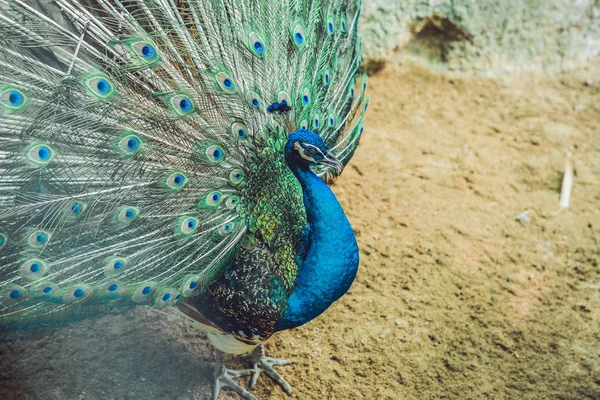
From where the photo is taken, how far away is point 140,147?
2113 millimetres

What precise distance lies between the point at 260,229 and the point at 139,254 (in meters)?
0.55

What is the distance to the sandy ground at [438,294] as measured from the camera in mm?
A: 2777

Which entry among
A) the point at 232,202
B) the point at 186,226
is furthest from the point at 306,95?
the point at 186,226

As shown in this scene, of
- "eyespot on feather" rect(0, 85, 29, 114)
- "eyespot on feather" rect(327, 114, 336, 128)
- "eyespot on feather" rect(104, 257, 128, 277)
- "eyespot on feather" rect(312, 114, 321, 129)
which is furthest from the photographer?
"eyespot on feather" rect(327, 114, 336, 128)

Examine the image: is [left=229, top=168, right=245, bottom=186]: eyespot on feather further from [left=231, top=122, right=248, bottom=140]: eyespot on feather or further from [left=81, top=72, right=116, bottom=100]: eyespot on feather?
[left=81, top=72, right=116, bottom=100]: eyespot on feather

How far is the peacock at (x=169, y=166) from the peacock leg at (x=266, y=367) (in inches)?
13.6

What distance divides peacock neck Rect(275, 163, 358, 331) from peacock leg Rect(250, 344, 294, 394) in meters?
0.54

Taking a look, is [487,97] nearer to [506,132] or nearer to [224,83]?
[506,132]

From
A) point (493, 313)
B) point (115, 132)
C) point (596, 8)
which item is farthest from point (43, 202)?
point (596, 8)

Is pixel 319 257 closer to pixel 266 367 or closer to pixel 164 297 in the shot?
pixel 164 297

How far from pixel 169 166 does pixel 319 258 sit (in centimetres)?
80

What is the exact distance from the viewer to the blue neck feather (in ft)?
7.70

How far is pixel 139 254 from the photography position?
216 cm

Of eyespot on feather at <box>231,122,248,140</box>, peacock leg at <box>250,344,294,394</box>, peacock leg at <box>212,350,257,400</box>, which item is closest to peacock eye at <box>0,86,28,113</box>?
eyespot on feather at <box>231,122,248,140</box>
